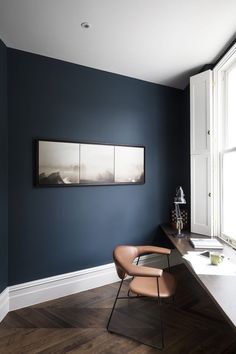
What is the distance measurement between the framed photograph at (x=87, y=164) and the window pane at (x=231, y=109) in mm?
1093

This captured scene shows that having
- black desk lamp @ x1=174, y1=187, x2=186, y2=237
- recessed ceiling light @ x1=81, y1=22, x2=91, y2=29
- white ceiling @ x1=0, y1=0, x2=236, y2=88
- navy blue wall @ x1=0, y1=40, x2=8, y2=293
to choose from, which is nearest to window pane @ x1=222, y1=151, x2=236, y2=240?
black desk lamp @ x1=174, y1=187, x2=186, y2=237

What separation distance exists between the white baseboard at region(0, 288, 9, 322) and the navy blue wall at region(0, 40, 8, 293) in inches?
2.4

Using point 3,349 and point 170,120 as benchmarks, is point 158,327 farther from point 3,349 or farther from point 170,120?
point 170,120

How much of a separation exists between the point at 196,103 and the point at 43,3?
190cm

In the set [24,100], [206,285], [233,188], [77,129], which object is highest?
[24,100]

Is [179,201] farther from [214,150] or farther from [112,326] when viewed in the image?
[112,326]

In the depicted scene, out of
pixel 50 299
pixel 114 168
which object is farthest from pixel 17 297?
A: pixel 114 168

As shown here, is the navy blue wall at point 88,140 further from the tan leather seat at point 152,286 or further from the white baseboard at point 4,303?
the tan leather seat at point 152,286

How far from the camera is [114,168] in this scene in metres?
3.11

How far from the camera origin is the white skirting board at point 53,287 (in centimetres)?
249

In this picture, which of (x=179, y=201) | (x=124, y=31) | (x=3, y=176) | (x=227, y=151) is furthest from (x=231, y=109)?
(x=3, y=176)

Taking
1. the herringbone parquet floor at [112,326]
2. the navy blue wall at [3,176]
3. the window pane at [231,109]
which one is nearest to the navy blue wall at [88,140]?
the navy blue wall at [3,176]

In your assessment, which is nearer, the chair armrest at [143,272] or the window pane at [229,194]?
the chair armrest at [143,272]

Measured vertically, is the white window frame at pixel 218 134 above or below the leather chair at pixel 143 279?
above
